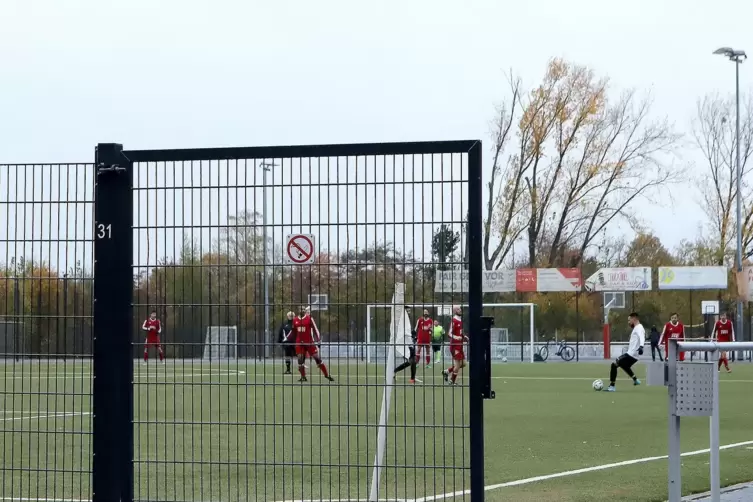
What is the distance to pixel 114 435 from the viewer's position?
25.6ft

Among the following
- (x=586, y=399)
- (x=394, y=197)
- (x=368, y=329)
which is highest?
(x=394, y=197)

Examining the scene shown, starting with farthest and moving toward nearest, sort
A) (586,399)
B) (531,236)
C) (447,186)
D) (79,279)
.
A: 1. (531,236)
2. (586,399)
3. (79,279)
4. (447,186)

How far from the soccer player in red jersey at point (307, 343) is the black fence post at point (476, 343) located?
0.91 metres

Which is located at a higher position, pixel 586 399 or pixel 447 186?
pixel 447 186

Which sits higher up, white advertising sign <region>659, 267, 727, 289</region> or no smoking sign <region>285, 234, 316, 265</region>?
white advertising sign <region>659, 267, 727, 289</region>

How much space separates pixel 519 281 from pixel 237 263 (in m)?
A: 47.6

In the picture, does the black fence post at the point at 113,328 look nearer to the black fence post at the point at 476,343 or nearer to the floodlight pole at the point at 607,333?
the black fence post at the point at 476,343

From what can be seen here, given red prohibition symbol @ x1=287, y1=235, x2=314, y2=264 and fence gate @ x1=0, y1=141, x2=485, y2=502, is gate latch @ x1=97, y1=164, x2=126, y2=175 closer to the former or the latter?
fence gate @ x1=0, y1=141, x2=485, y2=502

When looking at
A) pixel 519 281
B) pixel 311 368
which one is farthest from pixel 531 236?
pixel 311 368

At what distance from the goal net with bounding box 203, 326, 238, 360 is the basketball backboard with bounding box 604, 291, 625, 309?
48.2m

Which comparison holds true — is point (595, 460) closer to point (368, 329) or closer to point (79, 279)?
point (368, 329)

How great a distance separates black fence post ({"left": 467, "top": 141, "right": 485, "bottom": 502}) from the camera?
7.24m

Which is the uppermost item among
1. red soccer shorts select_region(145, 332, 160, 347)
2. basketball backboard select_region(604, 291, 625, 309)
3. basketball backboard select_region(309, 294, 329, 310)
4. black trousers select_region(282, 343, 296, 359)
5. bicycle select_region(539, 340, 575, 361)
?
basketball backboard select_region(604, 291, 625, 309)

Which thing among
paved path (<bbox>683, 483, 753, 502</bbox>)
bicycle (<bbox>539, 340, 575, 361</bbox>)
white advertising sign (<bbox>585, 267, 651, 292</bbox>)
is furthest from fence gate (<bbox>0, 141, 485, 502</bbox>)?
white advertising sign (<bbox>585, 267, 651, 292</bbox>)
